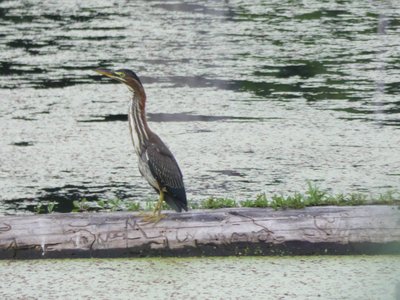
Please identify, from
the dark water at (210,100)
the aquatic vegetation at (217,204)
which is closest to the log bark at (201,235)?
the aquatic vegetation at (217,204)

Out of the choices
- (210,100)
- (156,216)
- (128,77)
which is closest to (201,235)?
(156,216)

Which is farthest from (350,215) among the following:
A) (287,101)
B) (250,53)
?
(250,53)

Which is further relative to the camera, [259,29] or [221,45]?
[259,29]

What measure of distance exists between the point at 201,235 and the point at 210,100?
2.79 m

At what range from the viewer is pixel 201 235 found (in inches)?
135

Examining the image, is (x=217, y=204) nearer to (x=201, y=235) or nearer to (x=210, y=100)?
(x=201, y=235)

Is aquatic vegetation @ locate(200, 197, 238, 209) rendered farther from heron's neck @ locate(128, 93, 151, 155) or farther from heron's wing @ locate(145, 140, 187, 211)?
heron's neck @ locate(128, 93, 151, 155)

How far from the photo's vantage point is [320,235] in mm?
3418

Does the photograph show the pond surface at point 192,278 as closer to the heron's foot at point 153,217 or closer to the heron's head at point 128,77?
the heron's foot at point 153,217

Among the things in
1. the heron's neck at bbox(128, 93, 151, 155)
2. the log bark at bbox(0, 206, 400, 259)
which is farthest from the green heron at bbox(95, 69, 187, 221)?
the log bark at bbox(0, 206, 400, 259)

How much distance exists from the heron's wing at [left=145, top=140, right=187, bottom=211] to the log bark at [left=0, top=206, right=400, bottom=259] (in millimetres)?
98

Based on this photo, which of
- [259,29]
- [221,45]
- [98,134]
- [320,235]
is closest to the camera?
[320,235]

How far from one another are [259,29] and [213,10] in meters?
1.60

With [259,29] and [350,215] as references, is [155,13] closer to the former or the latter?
[259,29]
